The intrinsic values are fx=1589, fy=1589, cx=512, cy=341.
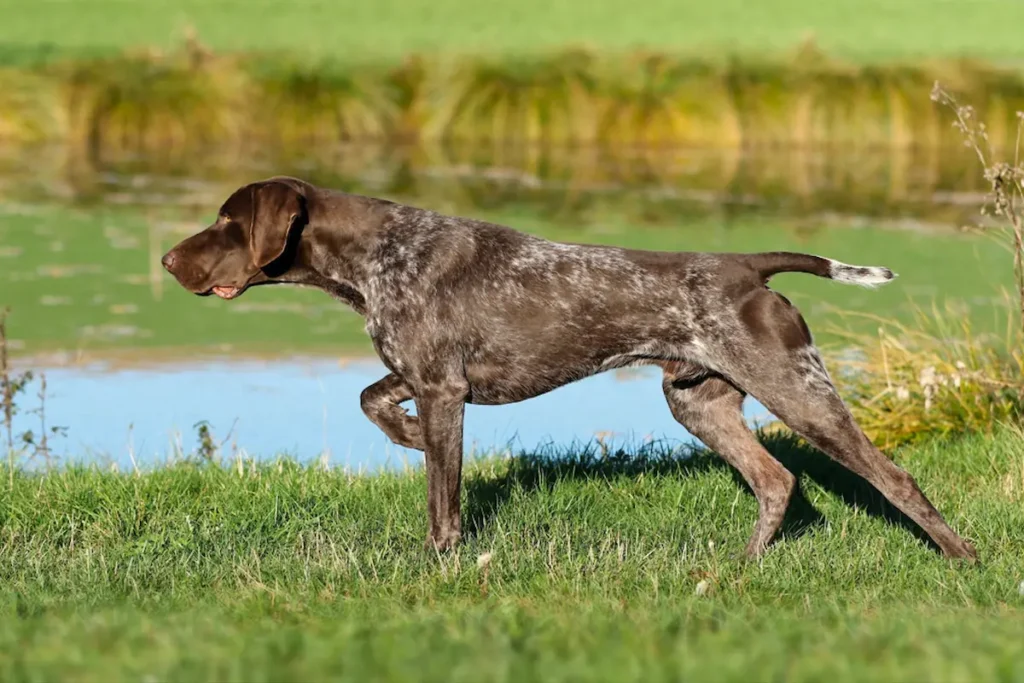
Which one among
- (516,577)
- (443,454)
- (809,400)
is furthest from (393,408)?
(809,400)

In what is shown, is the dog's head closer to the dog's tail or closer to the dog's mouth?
the dog's mouth

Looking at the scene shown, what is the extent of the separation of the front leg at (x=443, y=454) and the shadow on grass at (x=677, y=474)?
49 cm

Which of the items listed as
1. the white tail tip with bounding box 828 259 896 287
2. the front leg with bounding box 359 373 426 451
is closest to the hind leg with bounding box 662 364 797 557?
the white tail tip with bounding box 828 259 896 287

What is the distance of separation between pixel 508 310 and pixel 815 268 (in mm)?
1510

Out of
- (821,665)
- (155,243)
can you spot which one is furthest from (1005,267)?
(821,665)

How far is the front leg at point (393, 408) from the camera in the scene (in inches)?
316

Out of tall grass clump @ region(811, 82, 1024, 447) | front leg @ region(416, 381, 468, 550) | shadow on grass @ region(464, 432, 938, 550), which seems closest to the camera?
front leg @ region(416, 381, 468, 550)

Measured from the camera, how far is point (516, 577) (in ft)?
23.1

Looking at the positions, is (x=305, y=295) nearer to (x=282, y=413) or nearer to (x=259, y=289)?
(x=259, y=289)

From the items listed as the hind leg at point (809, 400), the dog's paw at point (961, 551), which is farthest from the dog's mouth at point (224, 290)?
the dog's paw at point (961, 551)

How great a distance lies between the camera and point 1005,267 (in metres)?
19.9

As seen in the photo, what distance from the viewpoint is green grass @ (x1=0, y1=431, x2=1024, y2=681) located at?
15.2ft

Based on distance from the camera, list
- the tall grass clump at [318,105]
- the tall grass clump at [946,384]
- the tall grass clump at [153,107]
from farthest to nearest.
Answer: the tall grass clump at [318,105] < the tall grass clump at [153,107] < the tall grass clump at [946,384]

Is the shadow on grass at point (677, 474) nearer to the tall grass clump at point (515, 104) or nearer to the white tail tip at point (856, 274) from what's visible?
the white tail tip at point (856, 274)
